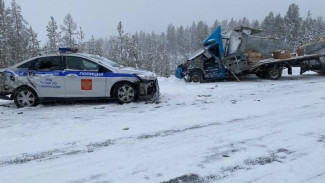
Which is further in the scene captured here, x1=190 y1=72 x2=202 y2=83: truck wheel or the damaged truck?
x1=190 y1=72 x2=202 y2=83: truck wheel

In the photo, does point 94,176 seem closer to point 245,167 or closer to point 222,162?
point 222,162

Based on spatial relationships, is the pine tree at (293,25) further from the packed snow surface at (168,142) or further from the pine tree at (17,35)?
the packed snow surface at (168,142)

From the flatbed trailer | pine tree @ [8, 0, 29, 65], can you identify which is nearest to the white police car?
the flatbed trailer

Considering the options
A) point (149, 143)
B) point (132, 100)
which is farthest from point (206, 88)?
point (149, 143)

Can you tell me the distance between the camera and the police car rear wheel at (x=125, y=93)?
8984 millimetres

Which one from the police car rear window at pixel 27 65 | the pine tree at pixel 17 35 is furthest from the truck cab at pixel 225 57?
the pine tree at pixel 17 35

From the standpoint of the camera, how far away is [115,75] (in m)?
8.98

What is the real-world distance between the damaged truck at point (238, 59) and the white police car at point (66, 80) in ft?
17.7

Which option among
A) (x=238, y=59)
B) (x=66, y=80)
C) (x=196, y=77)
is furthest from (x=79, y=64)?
(x=238, y=59)

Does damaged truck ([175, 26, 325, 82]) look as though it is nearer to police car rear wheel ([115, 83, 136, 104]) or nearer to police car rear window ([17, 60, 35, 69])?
police car rear wheel ([115, 83, 136, 104])

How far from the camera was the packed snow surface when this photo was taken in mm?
3959

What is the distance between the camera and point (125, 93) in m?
9.00

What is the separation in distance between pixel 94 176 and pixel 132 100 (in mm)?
5208

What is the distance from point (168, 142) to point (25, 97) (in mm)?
5703
